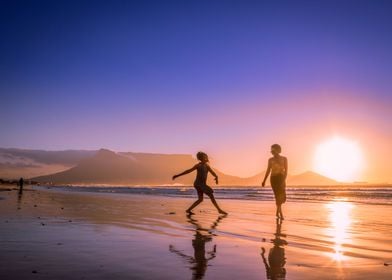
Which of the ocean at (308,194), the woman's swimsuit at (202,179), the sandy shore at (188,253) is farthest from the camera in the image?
the ocean at (308,194)

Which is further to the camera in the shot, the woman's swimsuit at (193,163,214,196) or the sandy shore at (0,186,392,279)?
the woman's swimsuit at (193,163,214,196)

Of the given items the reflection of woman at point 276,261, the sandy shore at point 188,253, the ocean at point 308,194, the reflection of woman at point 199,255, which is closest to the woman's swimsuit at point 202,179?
the sandy shore at point 188,253

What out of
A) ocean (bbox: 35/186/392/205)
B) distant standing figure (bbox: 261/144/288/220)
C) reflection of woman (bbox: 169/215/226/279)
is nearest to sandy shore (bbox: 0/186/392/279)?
reflection of woman (bbox: 169/215/226/279)

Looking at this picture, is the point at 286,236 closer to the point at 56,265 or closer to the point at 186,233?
the point at 186,233

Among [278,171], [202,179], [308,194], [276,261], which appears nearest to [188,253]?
[276,261]

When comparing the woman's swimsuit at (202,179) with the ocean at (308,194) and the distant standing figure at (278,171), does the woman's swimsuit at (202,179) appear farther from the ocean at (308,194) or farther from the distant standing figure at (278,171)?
A: the ocean at (308,194)

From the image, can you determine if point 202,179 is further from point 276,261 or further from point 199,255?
point 276,261

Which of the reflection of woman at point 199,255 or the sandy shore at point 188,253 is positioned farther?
the reflection of woman at point 199,255

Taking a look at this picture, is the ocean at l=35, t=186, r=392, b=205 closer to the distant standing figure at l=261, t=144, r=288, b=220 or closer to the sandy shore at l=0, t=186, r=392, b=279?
the distant standing figure at l=261, t=144, r=288, b=220

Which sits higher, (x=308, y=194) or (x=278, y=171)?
(x=278, y=171)

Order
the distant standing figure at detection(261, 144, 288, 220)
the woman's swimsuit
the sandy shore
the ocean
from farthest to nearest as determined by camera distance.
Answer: the ocean < the woman's swimsuit < the distant standing figure at detection(261, 144, 288, 220) < the sandy shore

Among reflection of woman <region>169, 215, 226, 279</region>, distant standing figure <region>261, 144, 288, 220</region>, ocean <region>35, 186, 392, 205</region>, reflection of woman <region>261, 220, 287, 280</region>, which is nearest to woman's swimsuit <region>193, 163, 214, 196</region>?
distant standing figure <region>261, 144, 288, 220</region>

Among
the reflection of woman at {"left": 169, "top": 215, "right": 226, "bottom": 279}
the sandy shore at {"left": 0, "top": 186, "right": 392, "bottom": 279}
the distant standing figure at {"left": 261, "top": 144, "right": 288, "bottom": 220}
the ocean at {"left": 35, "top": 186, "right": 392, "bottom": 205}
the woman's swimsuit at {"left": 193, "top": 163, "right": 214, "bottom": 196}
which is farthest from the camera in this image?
the ocean at {"left": 35, "top": 186, "right": 392, "bottom": 205}

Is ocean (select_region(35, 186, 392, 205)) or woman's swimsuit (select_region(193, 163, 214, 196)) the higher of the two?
woman's swimsuit (select_region(193, 163, 214, 196))
